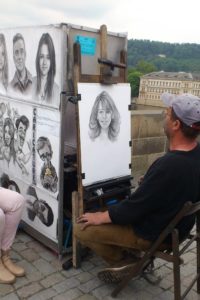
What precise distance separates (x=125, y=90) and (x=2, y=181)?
1777 millimetres

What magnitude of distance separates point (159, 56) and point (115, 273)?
5819 centimetres

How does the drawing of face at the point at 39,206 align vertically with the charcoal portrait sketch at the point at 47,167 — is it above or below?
below

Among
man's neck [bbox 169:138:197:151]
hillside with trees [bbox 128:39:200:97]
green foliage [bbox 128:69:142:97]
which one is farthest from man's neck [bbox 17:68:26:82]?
hillside with trees [bbox 128:39:200:97]

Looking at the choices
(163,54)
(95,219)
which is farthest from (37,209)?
(163,54)

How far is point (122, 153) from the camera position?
351 cm

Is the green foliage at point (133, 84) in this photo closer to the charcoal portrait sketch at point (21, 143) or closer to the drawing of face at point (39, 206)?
the charcoal portrait sketch at point (21, 143)

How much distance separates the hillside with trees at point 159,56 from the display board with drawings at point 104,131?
43369 mm

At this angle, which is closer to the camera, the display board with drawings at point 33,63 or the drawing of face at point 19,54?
the display board with drawings at point 33,63

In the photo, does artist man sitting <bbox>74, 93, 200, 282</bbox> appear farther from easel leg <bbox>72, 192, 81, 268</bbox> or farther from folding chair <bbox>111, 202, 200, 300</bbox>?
easel leg <bbox>72, 192, 81, 268</bbox>

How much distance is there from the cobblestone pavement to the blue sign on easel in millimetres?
1919

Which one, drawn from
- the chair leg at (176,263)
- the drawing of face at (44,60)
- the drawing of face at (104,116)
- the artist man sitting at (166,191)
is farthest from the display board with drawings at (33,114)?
the chair leg at (176,263)

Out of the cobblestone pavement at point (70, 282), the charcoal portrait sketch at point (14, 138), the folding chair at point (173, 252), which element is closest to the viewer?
the folding chair at point (173, 252)

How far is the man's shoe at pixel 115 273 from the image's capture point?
2801 mm

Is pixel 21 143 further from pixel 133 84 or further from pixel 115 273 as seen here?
pixel 133 84
